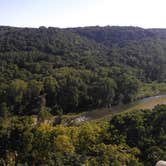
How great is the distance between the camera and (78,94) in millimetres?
42562

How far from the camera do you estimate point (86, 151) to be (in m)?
19.1

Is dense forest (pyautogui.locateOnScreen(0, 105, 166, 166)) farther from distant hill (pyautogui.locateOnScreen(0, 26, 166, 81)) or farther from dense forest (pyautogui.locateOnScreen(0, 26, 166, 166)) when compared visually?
distant hill (pyautogui.locateOnScreen(0, 26, 166, 81))

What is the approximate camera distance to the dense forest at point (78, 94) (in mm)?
18734

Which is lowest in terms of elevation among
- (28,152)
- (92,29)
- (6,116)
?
(6,116)

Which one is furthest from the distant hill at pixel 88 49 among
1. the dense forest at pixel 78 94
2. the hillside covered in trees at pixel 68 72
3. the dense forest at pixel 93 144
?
the dense forest at pixel 93 144

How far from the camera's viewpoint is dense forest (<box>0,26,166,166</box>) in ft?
61.5

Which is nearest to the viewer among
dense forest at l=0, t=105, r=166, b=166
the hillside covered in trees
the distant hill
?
dense forest at l=0, t=105, r=166, b=166

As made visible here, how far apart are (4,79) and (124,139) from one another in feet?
91.1

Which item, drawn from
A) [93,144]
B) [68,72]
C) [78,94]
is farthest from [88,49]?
[93,144]

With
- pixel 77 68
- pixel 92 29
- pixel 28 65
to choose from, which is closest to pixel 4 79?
pixel 28 65

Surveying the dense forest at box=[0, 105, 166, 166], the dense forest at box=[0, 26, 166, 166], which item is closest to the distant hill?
the dense forest at box=[0, 26, 166, 166]

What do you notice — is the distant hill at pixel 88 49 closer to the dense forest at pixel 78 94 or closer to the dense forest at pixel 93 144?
the dense forest at pixel 78 94

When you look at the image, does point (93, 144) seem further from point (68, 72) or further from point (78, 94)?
point (68, 72)

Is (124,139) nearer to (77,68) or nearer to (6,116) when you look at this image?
(6,116)
